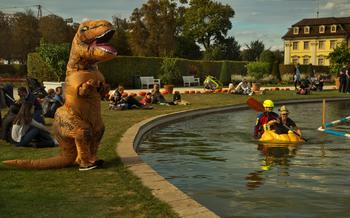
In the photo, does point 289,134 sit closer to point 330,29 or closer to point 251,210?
point 251,210

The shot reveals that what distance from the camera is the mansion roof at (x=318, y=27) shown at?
316ft

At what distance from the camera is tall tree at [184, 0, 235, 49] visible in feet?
285

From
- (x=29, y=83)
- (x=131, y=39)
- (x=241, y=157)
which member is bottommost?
(x=241, y=157)

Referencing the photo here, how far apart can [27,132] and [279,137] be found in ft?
21.1

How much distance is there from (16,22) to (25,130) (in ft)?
204

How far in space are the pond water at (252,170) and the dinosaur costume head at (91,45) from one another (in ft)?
8.29

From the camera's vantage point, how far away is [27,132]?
10.6m

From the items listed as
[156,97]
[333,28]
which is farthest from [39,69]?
[333,28]

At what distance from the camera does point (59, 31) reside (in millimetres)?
63688

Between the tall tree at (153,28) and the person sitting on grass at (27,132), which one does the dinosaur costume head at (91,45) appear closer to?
the person sitting on grass at (27,132)

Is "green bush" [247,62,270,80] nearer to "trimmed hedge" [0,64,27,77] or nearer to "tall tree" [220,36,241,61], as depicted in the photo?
"trimmed hedge" [0,64,27,77]

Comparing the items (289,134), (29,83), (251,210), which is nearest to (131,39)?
(29,83)

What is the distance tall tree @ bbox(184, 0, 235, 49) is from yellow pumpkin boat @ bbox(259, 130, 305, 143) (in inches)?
2969

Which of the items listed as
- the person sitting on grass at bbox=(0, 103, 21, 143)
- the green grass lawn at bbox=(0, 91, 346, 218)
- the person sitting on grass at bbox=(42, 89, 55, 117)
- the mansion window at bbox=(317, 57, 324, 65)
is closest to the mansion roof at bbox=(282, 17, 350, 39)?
the mansion window at bbox=(317, 57, 324, 65)
